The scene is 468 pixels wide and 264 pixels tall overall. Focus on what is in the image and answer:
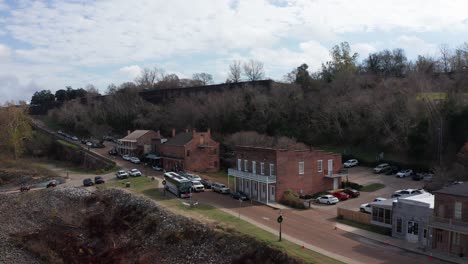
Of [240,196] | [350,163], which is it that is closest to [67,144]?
[350,163]

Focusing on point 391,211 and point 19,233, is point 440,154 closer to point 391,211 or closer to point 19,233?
point 391,211

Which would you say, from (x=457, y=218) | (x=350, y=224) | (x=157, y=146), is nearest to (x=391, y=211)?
(x=350, y=224)

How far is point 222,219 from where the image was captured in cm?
A: 3719

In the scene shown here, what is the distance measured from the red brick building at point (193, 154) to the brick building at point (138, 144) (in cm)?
1084

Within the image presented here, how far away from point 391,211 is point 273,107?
48331mm

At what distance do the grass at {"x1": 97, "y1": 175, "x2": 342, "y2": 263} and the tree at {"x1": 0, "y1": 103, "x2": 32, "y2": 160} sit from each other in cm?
3770

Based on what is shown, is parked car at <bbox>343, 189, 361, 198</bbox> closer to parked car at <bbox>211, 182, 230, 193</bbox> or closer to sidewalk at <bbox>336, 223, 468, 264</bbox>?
sidewalk at <bbox>336, 223, 468, 264</bbox>

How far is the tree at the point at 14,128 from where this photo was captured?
84.4m

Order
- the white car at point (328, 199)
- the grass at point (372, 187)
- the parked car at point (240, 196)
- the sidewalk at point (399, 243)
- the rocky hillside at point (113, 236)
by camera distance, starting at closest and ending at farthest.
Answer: the sidewalk at point (399, 243)
the rocky hillside at point (113, 236)
the white car at point (328, 199)
the parked car at point (240, 196)
the grass at point (372, 187)

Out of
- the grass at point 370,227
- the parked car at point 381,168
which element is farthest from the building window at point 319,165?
the parked car at point 381,168

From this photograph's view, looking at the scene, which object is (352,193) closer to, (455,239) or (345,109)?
(455,239)

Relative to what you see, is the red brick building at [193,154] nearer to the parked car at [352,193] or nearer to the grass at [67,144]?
the parked car at [352,193]

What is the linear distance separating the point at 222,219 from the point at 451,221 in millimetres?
17200

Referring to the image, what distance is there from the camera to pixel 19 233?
40.4m
